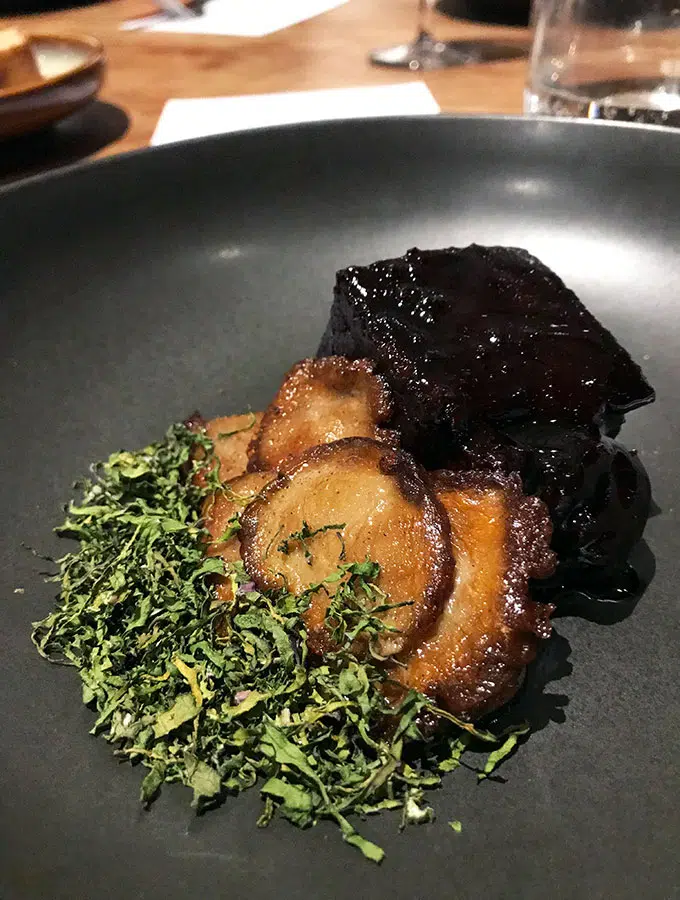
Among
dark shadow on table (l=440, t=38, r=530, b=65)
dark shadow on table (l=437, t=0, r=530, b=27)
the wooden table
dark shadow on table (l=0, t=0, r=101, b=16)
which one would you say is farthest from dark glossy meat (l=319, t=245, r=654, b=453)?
dark shadow on table (l=0, t=0, r=101, b=16)

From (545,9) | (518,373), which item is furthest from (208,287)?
(545,9)

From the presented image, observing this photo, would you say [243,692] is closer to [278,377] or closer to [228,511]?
[228,511]

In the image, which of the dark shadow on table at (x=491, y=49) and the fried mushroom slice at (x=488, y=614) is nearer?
the fried mushroom slice at (x=488, y=614)

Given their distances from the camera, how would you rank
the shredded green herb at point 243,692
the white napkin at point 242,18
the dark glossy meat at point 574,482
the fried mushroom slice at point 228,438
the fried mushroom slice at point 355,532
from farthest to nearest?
the white napkin at point 242,18
the fried mushroom slice at point 228,438
the dark glossy meat at point 574,482
the fried mushroom slice at point 355,532
the shredded green herb at point 243,692

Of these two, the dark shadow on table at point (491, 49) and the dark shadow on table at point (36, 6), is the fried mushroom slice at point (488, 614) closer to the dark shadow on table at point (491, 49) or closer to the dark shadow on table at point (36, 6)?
the dark shadow on table at point (491, 49)

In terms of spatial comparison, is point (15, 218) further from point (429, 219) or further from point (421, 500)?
point (421, 500)

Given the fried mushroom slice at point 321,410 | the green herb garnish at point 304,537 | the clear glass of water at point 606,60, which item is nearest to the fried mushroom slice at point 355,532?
the green herb garnish at point 304,537

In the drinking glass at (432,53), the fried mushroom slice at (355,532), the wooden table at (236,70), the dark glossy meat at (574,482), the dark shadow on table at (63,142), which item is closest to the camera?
the fried mushroom slice at (355,532)
